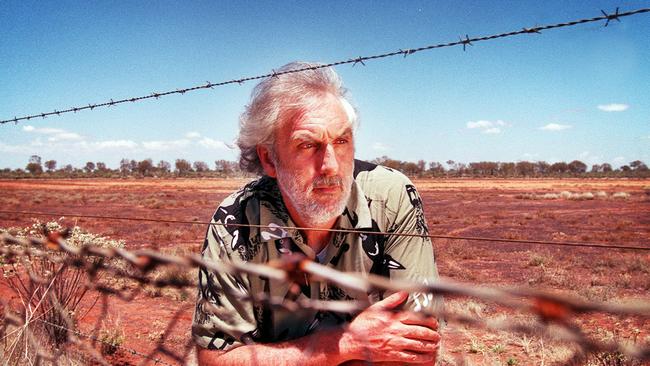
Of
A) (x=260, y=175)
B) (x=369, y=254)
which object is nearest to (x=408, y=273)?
(x=369, y=254)

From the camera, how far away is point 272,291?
2145mm

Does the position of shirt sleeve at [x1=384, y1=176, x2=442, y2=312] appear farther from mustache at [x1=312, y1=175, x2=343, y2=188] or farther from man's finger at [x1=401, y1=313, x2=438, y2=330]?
mustache at [x1=312, y1=175, x2=343, y2=188]

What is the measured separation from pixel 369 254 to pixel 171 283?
120 centimetres

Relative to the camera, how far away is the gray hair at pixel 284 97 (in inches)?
91.2

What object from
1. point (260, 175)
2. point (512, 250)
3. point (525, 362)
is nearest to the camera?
point (260, 175)

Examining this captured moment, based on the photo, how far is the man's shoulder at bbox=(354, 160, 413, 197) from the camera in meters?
2.32

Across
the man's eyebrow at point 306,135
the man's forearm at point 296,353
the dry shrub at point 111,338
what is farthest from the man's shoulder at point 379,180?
the dry shrub at point 111,338

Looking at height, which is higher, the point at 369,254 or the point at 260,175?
the point at 260,175

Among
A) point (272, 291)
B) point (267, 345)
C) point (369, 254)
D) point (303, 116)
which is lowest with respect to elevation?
point (267, 345)

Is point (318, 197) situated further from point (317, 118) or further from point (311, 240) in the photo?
point (317, 118)

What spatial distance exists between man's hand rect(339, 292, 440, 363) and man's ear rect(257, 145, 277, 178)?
0.99 m

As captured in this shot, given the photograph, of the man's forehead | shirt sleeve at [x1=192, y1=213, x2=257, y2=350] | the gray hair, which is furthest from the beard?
shirt sleeve at [x1=192, y1=213, x2=257, y2=350]

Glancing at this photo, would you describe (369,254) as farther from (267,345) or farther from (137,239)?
(137,239)

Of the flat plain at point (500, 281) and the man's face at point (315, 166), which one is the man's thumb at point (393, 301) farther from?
the man's face at point (315, 166)
